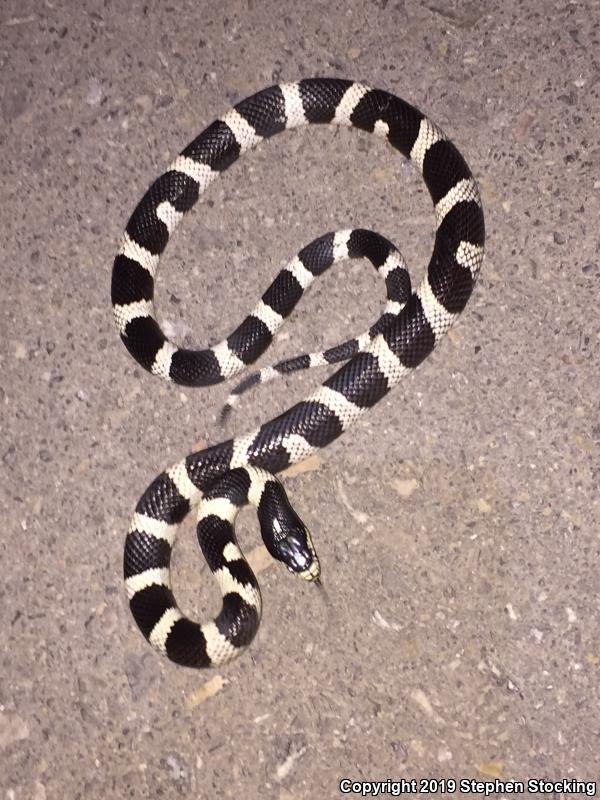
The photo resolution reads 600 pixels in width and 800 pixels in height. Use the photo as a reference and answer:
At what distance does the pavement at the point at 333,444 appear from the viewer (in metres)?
3.82

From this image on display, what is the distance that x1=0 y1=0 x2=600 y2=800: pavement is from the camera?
12.5 ft

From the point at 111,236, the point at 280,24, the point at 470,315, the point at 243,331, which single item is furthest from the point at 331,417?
the point at 280,24

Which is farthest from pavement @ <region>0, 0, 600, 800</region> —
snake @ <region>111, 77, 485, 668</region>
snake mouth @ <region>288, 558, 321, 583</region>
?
snake mouth @ <region>288, 558, 321, 583</region>

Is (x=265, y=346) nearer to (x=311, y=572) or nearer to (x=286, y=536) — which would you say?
(x=286, y=536)

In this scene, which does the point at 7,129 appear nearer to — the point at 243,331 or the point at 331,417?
the point at 243,331

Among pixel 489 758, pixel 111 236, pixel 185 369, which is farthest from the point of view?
pixel 111 236

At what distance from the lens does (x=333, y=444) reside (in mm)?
4109

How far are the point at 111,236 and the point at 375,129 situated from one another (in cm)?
146

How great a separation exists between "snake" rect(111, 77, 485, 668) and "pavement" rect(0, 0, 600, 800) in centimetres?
15

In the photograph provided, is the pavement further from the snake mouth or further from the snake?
the snake mouth

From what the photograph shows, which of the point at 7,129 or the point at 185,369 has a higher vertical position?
the point at 7,129

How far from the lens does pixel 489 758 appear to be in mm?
Result: 3723

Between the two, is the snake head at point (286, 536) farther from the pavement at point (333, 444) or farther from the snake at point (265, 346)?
the pavement at point (333, 444)

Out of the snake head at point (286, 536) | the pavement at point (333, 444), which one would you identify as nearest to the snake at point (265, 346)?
the snake head at point (286, 536)
